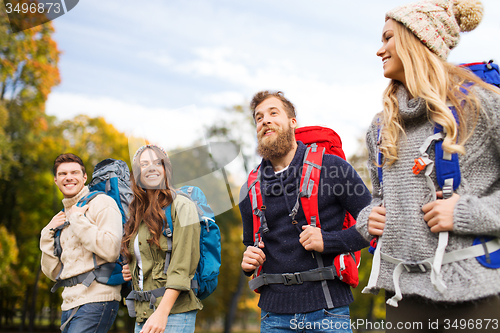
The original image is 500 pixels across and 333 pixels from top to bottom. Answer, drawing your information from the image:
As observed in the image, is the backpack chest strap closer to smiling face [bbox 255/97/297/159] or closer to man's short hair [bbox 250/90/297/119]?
smiling face [bbox 255/97/297/159]

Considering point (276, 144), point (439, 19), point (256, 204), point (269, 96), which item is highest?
point (269, 96)

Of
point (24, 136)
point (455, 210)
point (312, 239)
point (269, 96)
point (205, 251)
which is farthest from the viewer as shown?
point (24, 136)

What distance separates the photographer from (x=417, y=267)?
77.0 inches

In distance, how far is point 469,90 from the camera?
6.57ft

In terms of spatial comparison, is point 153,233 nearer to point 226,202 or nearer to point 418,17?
point 226,202

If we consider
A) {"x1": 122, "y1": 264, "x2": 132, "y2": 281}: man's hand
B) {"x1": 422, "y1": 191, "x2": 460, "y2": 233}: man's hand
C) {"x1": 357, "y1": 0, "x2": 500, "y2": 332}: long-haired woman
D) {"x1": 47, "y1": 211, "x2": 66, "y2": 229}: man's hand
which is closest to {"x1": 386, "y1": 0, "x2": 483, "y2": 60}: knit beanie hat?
{"x1": 357, "y1": 0, "x2": 500, "y2": 332}: long-haired woman

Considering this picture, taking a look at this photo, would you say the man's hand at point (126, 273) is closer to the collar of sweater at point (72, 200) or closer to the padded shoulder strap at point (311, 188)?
the collar of sweater at point (72, 200)

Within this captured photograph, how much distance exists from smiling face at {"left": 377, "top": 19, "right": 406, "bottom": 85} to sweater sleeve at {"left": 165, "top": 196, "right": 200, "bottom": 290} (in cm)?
200

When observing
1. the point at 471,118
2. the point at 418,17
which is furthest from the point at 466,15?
the point at 471,118

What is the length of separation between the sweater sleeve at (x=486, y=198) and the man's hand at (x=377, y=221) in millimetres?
390

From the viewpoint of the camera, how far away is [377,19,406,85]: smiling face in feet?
7.41

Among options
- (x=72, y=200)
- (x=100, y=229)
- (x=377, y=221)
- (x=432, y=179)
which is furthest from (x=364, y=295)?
(x=432, y=179)

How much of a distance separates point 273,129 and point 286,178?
48 cm

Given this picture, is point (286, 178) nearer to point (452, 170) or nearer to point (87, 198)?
point (452, 170)
